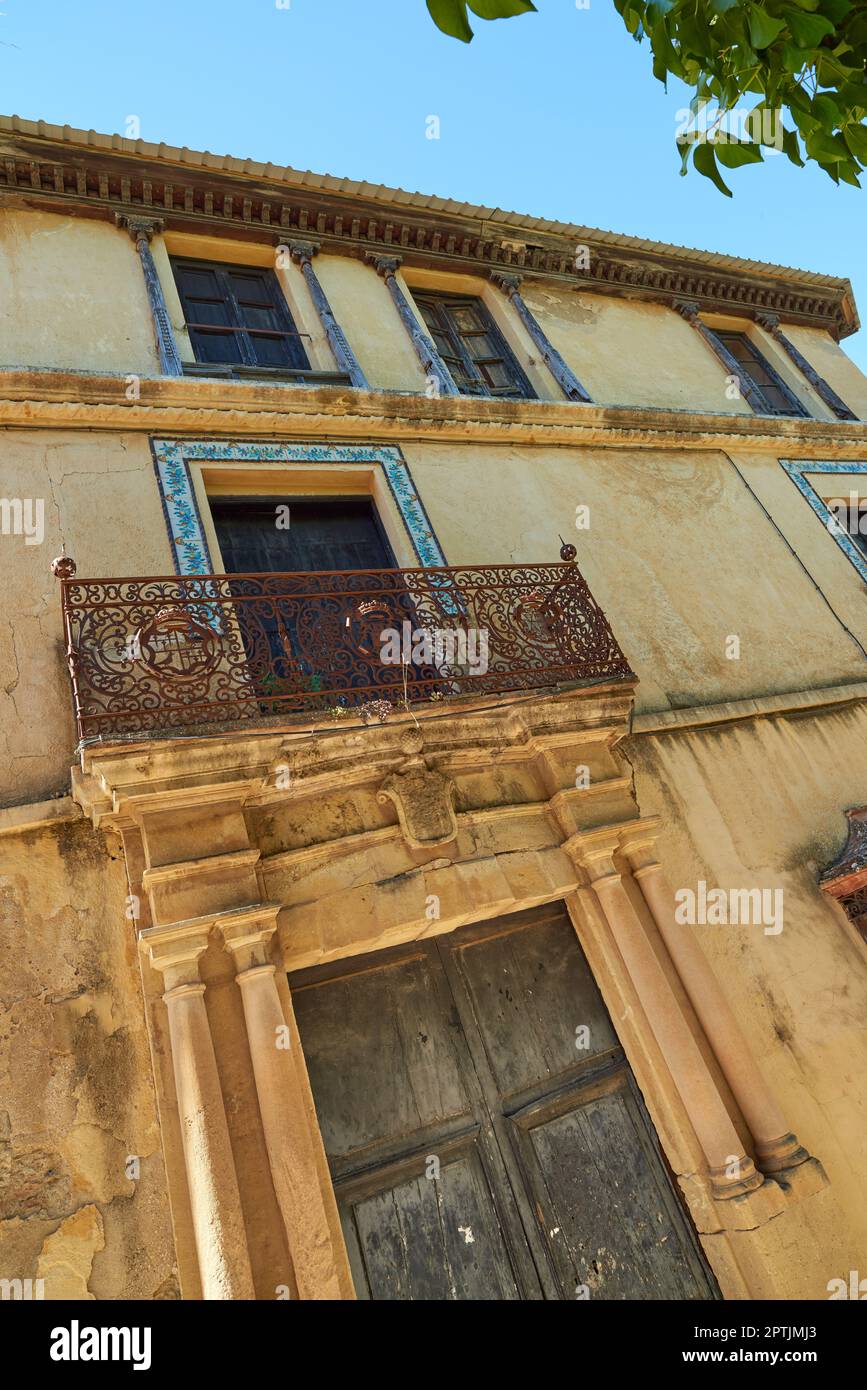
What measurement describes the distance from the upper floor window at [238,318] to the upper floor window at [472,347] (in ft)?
5.27

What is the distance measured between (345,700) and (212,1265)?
8.84ft

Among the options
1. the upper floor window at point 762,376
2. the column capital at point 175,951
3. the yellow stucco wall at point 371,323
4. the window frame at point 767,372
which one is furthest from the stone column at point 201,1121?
the upper floor window at point 762,376

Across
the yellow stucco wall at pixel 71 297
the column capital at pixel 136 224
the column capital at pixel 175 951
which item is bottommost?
the column capital at pixel 175 951

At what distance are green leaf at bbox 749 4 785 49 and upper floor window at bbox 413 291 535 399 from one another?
17.5ft

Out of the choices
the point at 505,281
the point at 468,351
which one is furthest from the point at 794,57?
the point at 505,281

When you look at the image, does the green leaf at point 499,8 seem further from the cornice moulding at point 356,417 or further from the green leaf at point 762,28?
the cornice moulding at point 356,417

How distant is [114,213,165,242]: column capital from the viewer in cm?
685

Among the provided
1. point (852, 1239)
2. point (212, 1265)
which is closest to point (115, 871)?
point (212, 1265)

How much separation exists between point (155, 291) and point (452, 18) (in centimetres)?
539

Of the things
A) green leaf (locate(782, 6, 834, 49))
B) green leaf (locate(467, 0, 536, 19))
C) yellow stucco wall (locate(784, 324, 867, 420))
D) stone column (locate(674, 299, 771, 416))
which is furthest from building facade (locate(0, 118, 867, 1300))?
yellow stucco wall (locate(784, 324, 867, 420))

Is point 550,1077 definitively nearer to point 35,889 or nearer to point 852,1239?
point 852,1239

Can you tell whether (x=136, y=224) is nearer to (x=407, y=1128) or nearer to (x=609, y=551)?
(x=609, y=551)

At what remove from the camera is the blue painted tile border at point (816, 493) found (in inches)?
301

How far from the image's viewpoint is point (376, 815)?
4.30 meters
